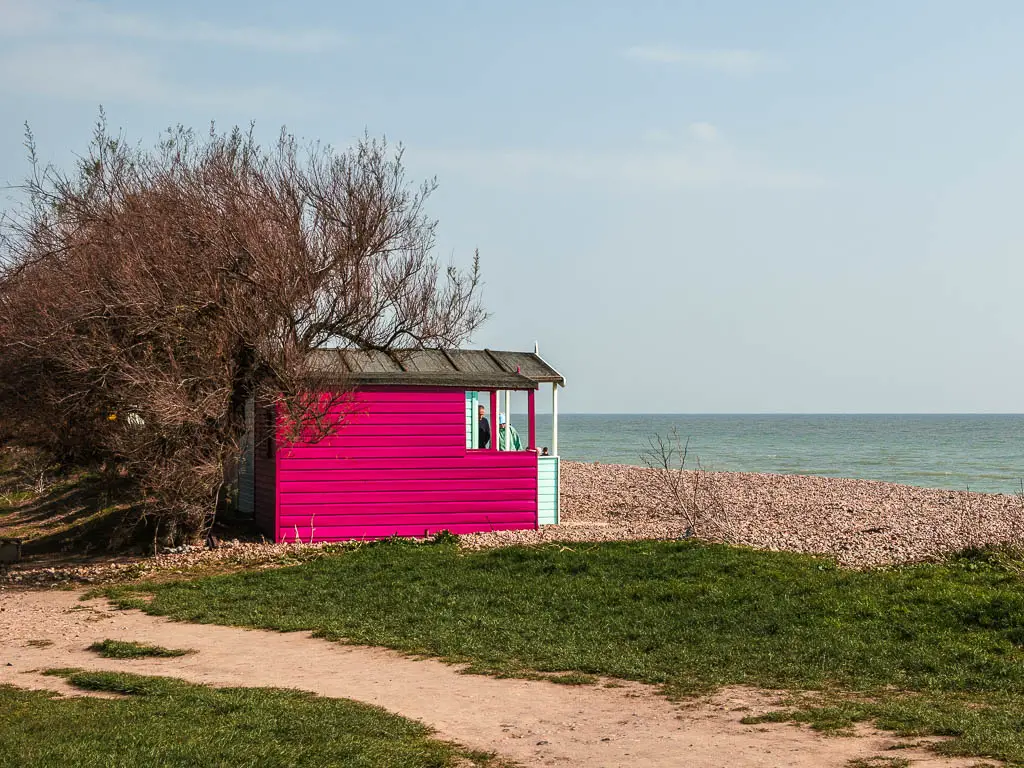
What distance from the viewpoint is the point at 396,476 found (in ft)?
58.7

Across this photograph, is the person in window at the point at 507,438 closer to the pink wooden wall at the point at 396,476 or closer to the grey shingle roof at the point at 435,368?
the grey shingle roof at the point at 435,368

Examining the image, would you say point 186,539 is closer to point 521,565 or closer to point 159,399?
point 159,399

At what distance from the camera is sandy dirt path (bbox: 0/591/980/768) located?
22.0ft

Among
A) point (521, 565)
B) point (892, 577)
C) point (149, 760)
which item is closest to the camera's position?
point (149, 760)

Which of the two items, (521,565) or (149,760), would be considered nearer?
(149,760)

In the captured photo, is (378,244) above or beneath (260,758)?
above

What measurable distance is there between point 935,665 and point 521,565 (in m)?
5.92

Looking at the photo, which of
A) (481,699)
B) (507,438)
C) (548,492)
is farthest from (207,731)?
(507,438)

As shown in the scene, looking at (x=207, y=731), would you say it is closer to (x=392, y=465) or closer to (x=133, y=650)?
(x=133, y=650)

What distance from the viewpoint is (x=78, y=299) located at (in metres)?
14.6

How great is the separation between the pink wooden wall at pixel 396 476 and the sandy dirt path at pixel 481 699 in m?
5.44

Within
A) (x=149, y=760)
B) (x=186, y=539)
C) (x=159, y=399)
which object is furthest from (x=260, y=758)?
(x=186, y=539)

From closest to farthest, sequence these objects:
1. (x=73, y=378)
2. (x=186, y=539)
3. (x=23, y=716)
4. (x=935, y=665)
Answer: (x=23, y=716), (x=935, y=665), (x=73, y=378), (x=186, y=539)

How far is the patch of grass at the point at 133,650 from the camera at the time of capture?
33.0 ft
